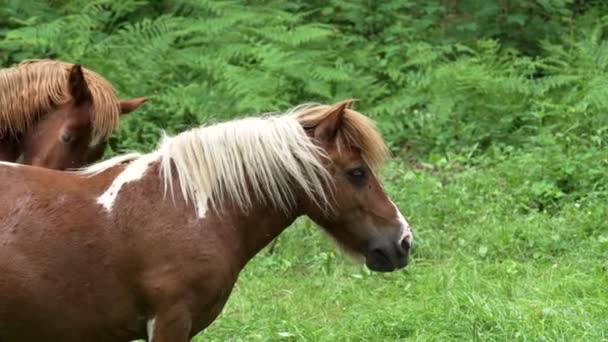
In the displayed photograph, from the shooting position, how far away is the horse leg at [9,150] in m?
5.47

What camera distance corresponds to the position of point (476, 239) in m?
6.89

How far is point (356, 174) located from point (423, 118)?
214 inches

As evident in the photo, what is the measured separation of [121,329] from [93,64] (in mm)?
6007

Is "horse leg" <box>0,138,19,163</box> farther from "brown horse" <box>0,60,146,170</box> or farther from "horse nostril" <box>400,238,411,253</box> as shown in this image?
"horse nostril" <box>400,238,411,253</box>

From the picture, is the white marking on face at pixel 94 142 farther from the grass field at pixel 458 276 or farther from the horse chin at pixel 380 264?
the horse chin at pixel 380 264

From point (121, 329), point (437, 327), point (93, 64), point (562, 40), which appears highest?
point (121, 329)

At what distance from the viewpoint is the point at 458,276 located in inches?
242

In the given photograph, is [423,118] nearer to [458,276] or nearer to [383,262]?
[458,276]

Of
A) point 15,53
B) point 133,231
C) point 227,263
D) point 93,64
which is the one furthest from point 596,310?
point 15,53

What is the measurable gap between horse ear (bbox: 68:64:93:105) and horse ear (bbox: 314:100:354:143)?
182 centimetres

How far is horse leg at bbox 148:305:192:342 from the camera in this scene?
12.3 ft

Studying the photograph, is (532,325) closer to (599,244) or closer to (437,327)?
(437,327)

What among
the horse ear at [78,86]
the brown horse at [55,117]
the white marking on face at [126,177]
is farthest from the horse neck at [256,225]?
the horse ear at [78,86]


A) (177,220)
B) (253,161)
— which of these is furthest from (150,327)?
(253,161)
